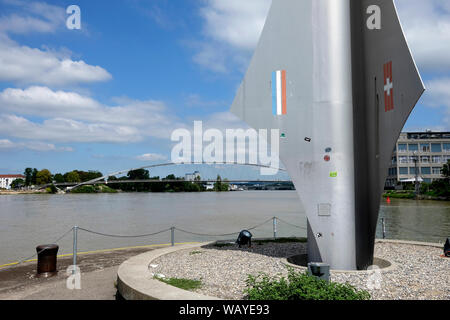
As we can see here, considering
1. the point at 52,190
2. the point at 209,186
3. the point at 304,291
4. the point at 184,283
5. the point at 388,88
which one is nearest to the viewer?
the point at 304,291

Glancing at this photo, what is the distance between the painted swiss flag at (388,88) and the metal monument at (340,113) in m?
0.03

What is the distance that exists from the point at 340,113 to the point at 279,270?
14.1 feet

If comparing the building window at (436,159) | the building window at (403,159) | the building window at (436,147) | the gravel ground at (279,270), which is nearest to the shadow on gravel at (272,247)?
the gravel ground at (279,270)

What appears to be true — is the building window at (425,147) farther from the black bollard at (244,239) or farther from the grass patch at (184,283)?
the grass patch at (184,283)

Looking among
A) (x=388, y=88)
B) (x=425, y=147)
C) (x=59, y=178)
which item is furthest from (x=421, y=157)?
(x=59, y=178)

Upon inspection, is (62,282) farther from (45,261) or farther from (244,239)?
(244,239)

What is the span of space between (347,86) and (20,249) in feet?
60.4

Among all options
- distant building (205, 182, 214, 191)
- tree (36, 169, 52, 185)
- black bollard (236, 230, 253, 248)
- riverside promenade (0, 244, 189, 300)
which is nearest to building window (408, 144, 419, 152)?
black bollard (236, 230, 253, 248)

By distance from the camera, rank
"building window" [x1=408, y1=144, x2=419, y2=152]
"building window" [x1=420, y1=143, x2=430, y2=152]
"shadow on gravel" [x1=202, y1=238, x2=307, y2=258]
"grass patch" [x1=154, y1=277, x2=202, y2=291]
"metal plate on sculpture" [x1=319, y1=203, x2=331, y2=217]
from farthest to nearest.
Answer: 1. "building window" [x1=408, y1=144, x2=419, y2=152]
2. "building window" [x1=420, y1=143, x2=430, y2=152]
3. "shadow on gravel" [x1=202, y1=238, x2=307, y2=258]
4. "metal plate on sculpture" [x1=319, y1=203, x2=331, y2=217]
5. "grass patch" [x1=154, y1=277, x2=202, y2=291]

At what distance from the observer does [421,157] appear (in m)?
91.9

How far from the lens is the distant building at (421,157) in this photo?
91.4 meters

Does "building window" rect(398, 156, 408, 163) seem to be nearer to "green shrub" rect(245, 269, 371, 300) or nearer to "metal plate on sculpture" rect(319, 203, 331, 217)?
"metal plate on sculpture" rect(319, 203, 331, 217)

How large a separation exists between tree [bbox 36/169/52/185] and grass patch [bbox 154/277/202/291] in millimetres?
151995

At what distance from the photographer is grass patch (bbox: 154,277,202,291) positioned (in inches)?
280
